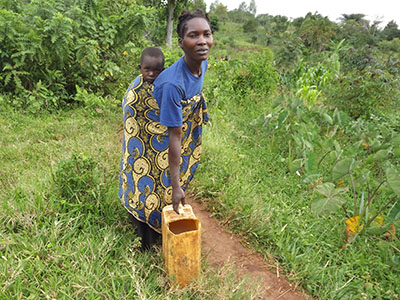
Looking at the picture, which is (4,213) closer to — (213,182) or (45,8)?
(213,182)

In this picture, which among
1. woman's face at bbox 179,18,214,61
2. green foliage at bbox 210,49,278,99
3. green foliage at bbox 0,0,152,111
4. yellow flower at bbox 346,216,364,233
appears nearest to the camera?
woman's face at bbox 179,18,214,61

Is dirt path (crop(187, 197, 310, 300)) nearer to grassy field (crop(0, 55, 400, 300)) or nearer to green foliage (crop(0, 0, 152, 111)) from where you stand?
grassy field (crop(0, 55, 400, 300))

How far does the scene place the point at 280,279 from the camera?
6.57 feet

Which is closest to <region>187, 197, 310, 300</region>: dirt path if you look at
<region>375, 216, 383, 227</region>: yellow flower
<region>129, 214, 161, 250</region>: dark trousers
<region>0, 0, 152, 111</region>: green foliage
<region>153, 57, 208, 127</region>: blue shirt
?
<region>129, 214, 161, 250</region>: dark trousers

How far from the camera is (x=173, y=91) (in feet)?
4.47

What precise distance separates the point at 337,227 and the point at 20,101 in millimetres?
4158

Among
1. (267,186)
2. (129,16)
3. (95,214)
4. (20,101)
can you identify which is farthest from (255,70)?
(95,214)

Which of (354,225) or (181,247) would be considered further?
(354,225)

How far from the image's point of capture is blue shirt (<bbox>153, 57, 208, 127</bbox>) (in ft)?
4.47

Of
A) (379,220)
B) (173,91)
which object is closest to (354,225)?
(379,220)

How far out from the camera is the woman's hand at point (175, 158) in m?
1.43

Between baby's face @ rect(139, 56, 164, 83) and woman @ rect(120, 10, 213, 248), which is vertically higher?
baby's face @ rect(139, 56, 164, 83)

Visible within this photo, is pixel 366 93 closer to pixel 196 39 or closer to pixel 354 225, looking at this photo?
pixel 354 225

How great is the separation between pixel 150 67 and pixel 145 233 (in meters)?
1.05
